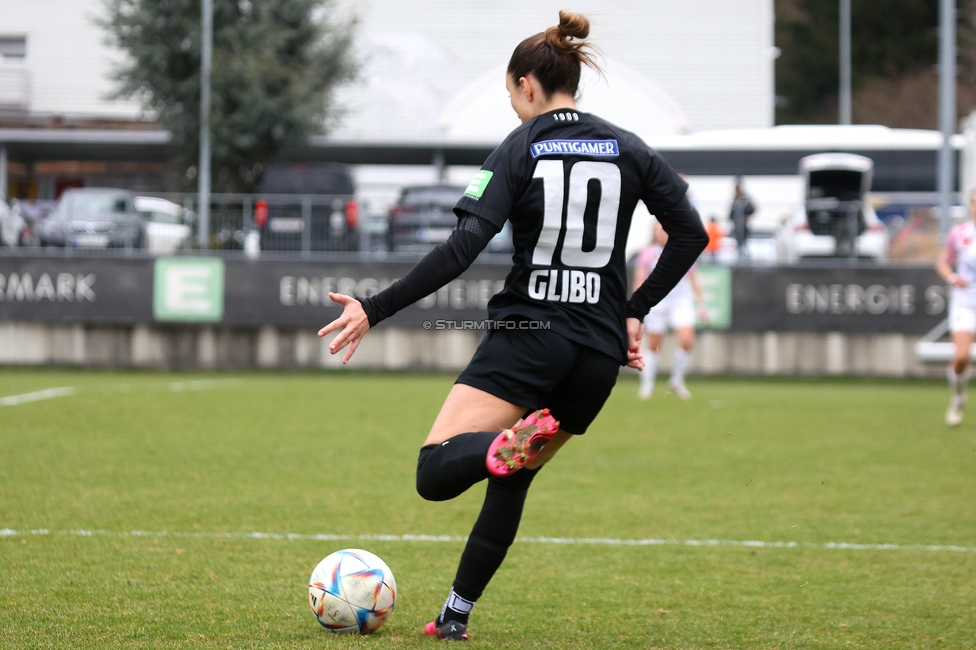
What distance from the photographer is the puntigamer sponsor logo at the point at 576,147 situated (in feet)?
11.9

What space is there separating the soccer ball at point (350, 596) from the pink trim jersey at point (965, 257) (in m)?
8.22

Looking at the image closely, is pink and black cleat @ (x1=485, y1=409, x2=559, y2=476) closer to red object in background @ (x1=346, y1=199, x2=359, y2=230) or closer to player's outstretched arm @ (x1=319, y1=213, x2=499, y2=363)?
player's outstretched arm @ (x1=319, y1=213, x2=499, y2=363)

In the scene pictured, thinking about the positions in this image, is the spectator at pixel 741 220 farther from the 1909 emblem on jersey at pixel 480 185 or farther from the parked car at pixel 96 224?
the 1909 emblem on jersey at pixel 480 185

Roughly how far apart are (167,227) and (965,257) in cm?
1321

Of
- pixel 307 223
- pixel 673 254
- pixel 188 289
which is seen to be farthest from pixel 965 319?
pixel 188 289

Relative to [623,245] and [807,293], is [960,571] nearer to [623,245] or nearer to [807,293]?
[623,245]

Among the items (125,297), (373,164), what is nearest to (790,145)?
(373,164)

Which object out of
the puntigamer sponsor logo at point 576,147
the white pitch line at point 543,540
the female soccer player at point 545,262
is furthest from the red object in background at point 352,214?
the puntigamer sponsor logo at point 576,147

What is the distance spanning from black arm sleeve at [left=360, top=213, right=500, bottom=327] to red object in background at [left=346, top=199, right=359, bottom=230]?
1623 centimetres

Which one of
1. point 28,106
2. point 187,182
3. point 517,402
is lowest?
point 517,402

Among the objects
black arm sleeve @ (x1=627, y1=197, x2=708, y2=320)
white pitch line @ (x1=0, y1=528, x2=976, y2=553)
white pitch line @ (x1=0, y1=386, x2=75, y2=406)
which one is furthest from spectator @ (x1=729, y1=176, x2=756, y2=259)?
black arm sleeve @ (x1=627, y1=197, x2=708, y2=320)

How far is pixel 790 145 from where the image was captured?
108ft

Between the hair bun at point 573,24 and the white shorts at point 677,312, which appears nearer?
the hair bun at point 573,24

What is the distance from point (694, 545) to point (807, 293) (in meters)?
13.9
